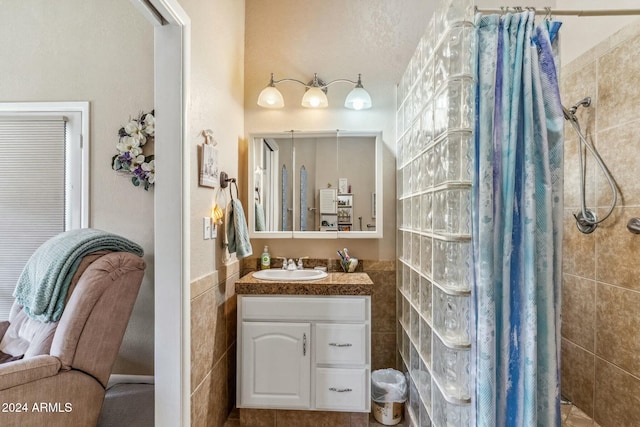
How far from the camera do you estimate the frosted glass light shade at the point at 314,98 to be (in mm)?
2328

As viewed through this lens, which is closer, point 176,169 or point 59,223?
point 176,169

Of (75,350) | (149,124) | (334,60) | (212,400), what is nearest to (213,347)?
(212,400)

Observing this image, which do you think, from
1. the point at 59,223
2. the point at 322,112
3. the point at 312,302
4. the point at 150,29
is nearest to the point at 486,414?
the point at 312,302

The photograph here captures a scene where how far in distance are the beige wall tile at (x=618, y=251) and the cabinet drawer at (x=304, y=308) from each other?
123 cm

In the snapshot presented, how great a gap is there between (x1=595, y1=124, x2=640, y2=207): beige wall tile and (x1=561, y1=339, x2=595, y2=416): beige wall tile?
2.73 ft

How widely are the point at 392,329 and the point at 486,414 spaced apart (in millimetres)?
1274

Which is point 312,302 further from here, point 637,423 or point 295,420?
point 637,423

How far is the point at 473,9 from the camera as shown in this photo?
113cm

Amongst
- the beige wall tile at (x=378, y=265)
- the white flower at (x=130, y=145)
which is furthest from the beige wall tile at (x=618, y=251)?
the white flower at (x=130, y=145)

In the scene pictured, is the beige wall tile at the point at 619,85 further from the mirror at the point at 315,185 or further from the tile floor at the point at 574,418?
the tile floor at the point at 574,418

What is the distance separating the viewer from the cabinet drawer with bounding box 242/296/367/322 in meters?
1.89

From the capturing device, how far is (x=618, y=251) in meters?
1.50

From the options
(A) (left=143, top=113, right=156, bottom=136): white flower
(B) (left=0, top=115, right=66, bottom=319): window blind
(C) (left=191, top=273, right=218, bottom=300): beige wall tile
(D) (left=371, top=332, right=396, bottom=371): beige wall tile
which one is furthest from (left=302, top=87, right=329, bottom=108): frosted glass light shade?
(D) (left=371, top=332, right=396, bottom=371): beige wall tile

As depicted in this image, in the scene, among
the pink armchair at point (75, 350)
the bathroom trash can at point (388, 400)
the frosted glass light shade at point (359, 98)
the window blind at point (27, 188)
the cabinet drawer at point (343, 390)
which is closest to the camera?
the pink armchair at point (75, 350)
